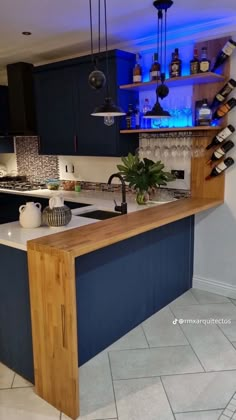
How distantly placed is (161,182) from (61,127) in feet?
4.68

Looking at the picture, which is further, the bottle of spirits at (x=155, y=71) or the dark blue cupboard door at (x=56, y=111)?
the dark blue cupboard door at (x=56, y=111)

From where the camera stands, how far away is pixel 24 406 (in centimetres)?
196

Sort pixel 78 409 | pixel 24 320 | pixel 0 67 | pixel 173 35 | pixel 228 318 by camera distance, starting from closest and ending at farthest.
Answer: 1. pixel 78 409
2. pixel 24 320
3. pixel 228 318
4. pixel 173 35
5. pixel 0 67

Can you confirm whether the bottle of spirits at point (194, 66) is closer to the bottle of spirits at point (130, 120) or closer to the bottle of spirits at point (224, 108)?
the bottle of spirits at point (224, 108)

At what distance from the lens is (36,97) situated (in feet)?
13.0

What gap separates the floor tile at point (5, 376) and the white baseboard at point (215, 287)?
197cm

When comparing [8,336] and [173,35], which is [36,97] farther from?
[8,336]

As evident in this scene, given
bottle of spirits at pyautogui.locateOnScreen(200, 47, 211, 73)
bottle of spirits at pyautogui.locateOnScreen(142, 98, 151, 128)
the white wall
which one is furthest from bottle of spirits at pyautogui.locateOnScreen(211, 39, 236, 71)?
bottle of spirits at pyautogui.locateOnScreen(142, 98, 151, 128)

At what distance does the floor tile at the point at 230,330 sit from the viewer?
2623mm

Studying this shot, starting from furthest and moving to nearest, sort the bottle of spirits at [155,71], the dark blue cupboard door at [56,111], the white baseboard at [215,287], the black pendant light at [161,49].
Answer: the dark blue cupboard door at [56,111] < the white baseboard at [215,287] < the bottle of spirits at [155,71] < the black pendant light at [161,49]

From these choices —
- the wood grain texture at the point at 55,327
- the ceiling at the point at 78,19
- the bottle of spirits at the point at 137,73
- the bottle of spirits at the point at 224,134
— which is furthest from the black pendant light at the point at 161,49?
the wood grain texture at the point at 55,327

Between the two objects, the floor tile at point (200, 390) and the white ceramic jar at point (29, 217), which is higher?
the white ceramic jar at point (29, 217)

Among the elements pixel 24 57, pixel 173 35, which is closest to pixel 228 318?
pixel 173 35

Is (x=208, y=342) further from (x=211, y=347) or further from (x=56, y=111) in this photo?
(x=56, y=111)
